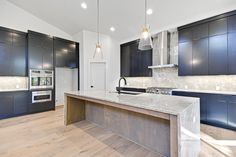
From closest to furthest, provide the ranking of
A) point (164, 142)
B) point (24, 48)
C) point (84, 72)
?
point (164, 142), point (24, 48), point (84, 72)

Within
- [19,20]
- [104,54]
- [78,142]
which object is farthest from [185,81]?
[19,20]

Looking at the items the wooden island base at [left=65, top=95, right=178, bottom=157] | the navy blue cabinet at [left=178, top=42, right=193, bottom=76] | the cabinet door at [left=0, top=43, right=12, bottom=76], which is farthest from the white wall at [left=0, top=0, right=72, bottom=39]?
the navy blue cabinet at [left=178, top=42, right=193, bottom=76]

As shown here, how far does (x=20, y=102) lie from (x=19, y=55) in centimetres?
158

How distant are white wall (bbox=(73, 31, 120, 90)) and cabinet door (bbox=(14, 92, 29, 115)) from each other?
80.9 inches

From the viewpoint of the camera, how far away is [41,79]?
15.1 feet

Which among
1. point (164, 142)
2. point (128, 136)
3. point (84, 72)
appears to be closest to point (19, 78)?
point (84, 72)

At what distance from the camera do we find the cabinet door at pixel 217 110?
298 centimetres

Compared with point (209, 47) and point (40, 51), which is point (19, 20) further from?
point (209, 47)

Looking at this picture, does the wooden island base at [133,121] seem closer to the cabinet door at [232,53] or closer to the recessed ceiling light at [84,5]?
the cabinet door at [232,53]

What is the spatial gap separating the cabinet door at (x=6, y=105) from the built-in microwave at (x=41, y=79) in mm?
675

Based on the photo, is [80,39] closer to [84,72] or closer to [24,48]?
[84,72]

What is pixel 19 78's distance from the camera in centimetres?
451

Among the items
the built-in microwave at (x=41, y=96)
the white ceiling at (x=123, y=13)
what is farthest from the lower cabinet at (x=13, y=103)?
the white ceiling at (x=123, y=13)

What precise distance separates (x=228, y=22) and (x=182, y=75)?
1723mm
